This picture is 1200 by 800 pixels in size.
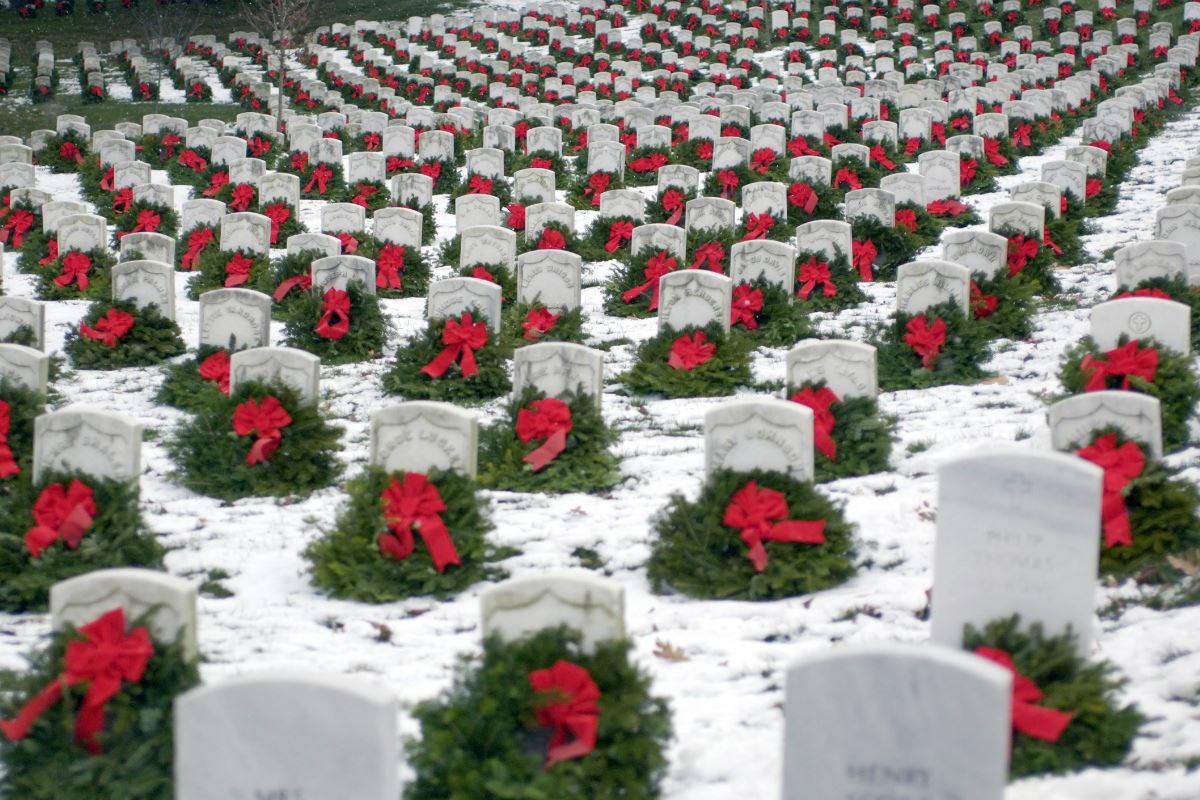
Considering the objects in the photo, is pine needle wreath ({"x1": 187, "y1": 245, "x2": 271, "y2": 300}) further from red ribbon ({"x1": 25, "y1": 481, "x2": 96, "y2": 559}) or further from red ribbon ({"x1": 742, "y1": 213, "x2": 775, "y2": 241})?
red ribbon ({"x1": 25, "y1": 481, "x2": 96, "y2": 559})

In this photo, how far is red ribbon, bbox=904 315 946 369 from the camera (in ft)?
31.2

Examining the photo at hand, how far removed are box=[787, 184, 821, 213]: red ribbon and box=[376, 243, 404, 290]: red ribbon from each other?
13.1 ft

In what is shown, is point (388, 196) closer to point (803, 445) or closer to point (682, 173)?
point (682, 173)

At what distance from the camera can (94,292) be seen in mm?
12719

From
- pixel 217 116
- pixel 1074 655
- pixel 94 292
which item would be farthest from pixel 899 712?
pixel 217 116

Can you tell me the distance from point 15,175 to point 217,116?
7170 millimetres

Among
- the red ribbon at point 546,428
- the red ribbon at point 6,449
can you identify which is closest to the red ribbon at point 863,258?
the red ribbon at point 546,428

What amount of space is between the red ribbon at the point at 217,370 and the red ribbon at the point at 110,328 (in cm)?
144

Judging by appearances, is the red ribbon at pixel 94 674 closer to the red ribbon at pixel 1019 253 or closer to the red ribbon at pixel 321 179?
the red ribbon at pixel 1019 253

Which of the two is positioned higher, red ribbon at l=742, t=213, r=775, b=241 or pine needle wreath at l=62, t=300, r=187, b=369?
red ribbon at l=742, t=213, r=775, b=241

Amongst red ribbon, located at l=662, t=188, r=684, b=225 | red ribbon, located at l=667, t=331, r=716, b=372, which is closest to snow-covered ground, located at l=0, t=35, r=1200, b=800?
red ribbon, located at l=667, t=331, r=716, b=372

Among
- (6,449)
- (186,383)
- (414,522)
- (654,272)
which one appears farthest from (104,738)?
(654,272)

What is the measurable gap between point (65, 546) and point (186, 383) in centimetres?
325

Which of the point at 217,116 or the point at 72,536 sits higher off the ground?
the point at 217,116
